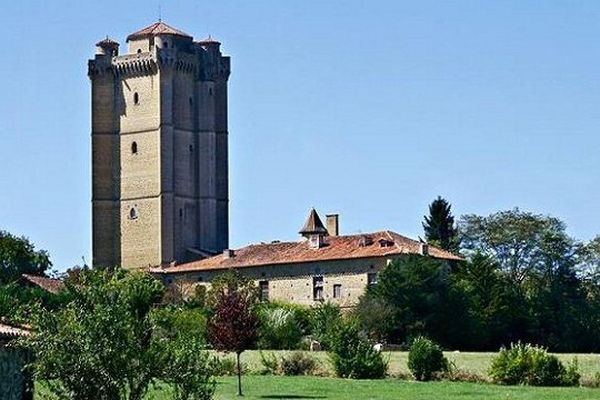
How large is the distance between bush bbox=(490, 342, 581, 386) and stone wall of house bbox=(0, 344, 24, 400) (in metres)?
23.9

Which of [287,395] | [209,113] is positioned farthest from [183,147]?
[287,395]

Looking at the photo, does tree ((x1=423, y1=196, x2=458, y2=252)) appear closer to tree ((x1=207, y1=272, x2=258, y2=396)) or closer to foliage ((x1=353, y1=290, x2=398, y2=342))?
foliage ((x1=353, y1=290, x2=398, y2=342))

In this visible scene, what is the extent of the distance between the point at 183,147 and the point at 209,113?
273 centimetres

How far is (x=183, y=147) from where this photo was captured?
100 meters

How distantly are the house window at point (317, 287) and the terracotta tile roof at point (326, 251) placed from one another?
1001 mm

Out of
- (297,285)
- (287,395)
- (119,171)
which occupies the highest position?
(119,171)

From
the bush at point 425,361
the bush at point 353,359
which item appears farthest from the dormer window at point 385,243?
the bush at point 425,361

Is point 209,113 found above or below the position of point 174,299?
above

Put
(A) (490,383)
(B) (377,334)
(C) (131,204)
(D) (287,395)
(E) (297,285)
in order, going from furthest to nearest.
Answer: (C) (131,204), (E) (297,285), (B) (377,334), (A) (490,383), (D) (287,395)

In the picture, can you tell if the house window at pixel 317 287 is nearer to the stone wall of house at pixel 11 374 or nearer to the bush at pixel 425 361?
the bush at pixel 425 361

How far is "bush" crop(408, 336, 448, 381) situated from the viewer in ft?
160

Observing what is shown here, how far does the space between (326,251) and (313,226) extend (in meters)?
3.73

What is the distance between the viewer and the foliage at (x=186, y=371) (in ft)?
76.1

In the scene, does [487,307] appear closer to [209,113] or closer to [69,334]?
[209,113]
